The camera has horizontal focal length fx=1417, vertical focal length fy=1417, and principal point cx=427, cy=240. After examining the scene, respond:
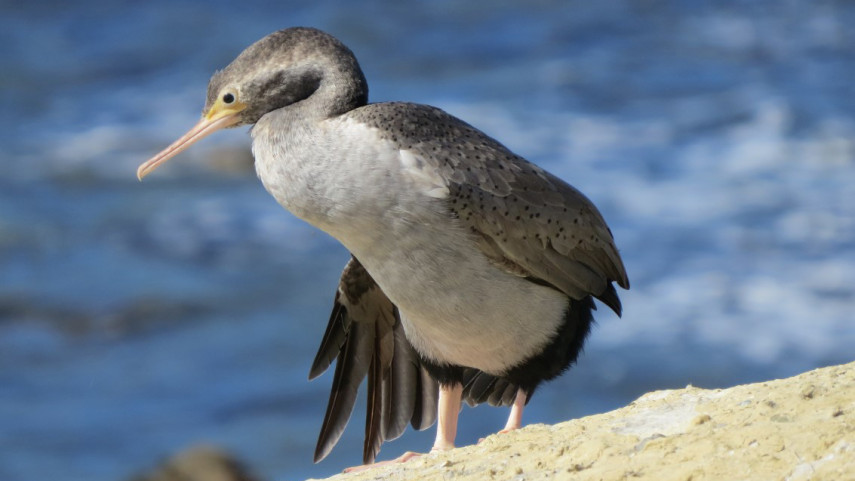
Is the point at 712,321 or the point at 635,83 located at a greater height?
the point at 635,83

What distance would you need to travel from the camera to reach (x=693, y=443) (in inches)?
208

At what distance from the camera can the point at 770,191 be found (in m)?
18.9

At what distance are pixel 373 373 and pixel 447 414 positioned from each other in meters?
0.85

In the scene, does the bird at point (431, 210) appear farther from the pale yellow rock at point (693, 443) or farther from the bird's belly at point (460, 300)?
the pale yellow rock at point (693, 443)

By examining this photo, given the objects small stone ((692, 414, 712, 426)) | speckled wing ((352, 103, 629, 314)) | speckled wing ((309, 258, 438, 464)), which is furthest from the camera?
speckled wing ((309, 258, 438, 464))

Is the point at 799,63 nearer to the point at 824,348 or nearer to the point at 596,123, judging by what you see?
the point at 596,123

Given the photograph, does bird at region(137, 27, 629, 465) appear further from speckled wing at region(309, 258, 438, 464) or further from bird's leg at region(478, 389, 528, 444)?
speckled wing at region(309, 258, 438, 464)

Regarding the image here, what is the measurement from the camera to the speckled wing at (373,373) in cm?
805

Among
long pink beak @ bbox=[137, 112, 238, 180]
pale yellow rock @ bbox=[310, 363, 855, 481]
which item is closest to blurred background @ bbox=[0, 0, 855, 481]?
long pink beak @ bbox=[137, 112, 238, 180]

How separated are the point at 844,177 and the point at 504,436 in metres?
14.1

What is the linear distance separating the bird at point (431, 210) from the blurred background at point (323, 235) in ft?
24.3

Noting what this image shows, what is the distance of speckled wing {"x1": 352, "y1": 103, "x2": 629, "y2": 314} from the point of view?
661 cm

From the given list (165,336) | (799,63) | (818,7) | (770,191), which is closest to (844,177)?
(770,191)

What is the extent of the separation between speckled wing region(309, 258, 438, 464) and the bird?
61 centimetres
